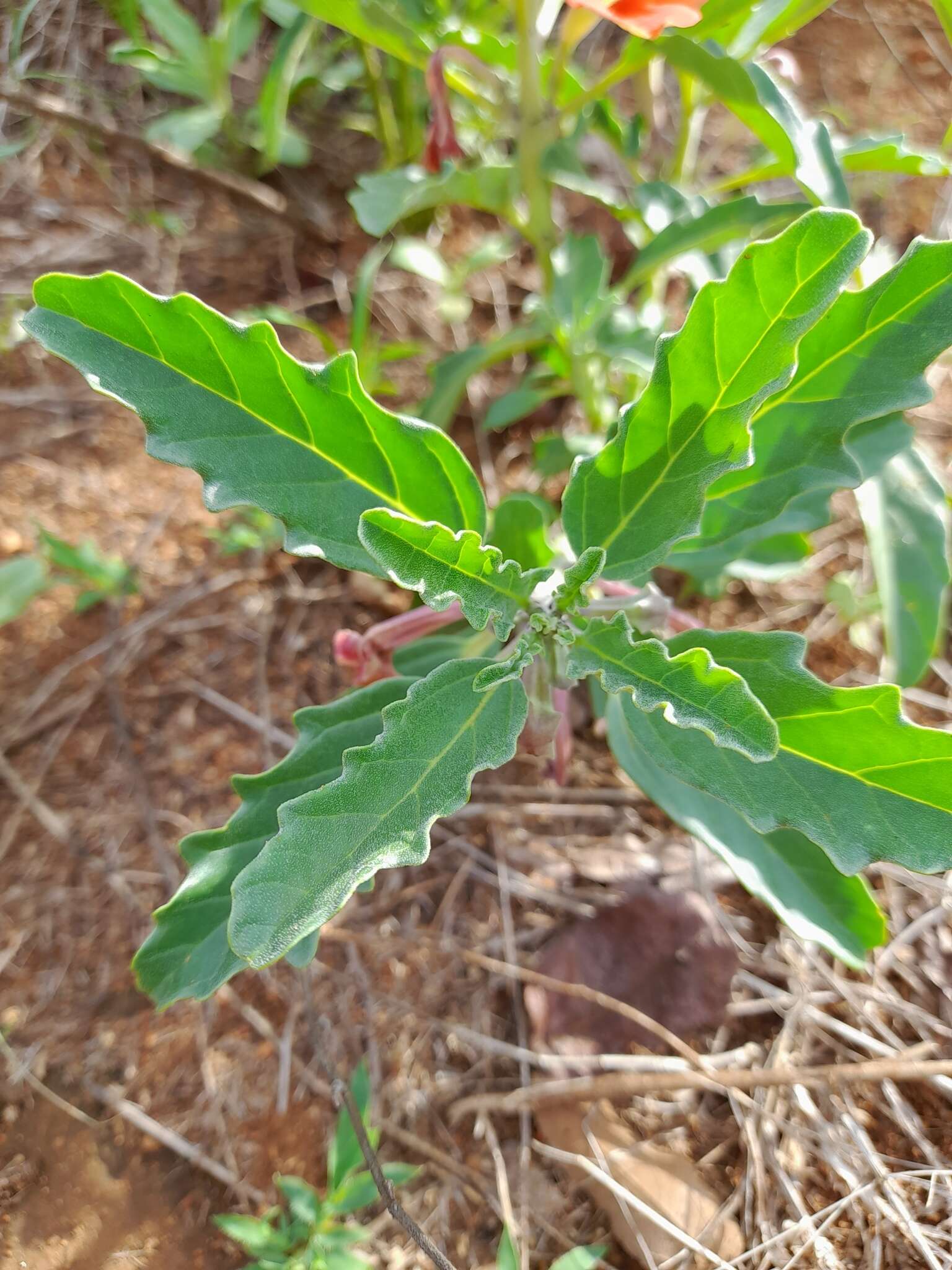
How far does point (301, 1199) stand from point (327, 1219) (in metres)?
0.04

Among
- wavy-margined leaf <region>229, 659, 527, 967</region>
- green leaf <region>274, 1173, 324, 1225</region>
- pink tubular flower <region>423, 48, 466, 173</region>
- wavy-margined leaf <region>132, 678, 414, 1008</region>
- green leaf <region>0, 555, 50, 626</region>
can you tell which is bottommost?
green leaf <region>274, 1173, 324, 1225</region>

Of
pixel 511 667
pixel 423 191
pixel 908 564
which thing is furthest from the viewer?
pixel 908 564

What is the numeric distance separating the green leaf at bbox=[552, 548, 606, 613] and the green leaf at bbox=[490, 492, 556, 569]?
0.10 metres

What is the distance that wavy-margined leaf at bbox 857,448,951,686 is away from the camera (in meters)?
1.34

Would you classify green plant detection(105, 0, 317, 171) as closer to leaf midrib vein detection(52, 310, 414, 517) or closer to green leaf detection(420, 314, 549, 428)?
green leaf detection(420, 314, 549, 428)

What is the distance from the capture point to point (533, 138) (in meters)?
1.38

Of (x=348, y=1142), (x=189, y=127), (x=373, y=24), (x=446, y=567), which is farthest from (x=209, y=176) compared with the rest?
(x=348, y=1142)

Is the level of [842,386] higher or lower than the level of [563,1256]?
higher

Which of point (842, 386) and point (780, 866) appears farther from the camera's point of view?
point (780, 866)

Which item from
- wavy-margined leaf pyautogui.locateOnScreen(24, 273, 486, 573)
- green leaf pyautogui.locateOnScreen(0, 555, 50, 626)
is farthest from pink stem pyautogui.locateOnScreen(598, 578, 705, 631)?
green leaf pyautogui.locateOnScreen(0, 555, 50, 626)

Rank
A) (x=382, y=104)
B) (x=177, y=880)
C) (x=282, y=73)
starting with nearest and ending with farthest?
1. (x=177, y=880)
2. (x=282, y=73)
3. (x=382, y=104)

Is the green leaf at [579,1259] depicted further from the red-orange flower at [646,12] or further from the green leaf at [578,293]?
the red-orange flower at [646,12]

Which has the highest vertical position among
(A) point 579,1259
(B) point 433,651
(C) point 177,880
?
(B) point 433,651

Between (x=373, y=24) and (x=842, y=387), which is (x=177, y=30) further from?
(x=842, y=387)
